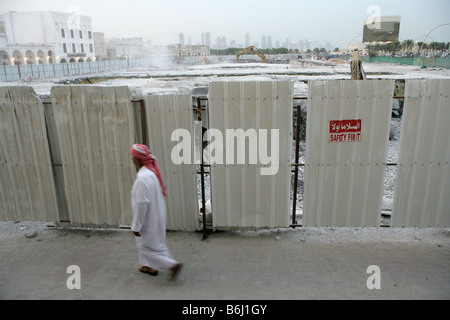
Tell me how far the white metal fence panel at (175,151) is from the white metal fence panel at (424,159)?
2.32 meters

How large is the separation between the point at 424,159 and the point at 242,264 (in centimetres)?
227

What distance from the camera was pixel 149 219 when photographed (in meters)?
3.01

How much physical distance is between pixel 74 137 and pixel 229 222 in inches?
80.9

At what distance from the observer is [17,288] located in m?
3.09

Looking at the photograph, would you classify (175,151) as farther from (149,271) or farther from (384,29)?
(384,29)

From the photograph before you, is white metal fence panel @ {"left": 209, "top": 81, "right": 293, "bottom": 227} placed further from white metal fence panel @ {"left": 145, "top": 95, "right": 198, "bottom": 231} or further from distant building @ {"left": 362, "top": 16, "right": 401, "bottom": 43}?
distant building @ {"left": 362, "top": 16, "right": 401, "bottom": 43}

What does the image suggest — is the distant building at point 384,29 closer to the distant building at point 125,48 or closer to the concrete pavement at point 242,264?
the distant building at point 125,48

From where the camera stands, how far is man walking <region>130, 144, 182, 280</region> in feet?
9.57

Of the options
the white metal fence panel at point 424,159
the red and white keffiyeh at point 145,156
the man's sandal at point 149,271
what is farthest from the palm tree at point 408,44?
the man's sandal at point 149,271

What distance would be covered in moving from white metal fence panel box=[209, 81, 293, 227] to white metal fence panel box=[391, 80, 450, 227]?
1.25 metres
